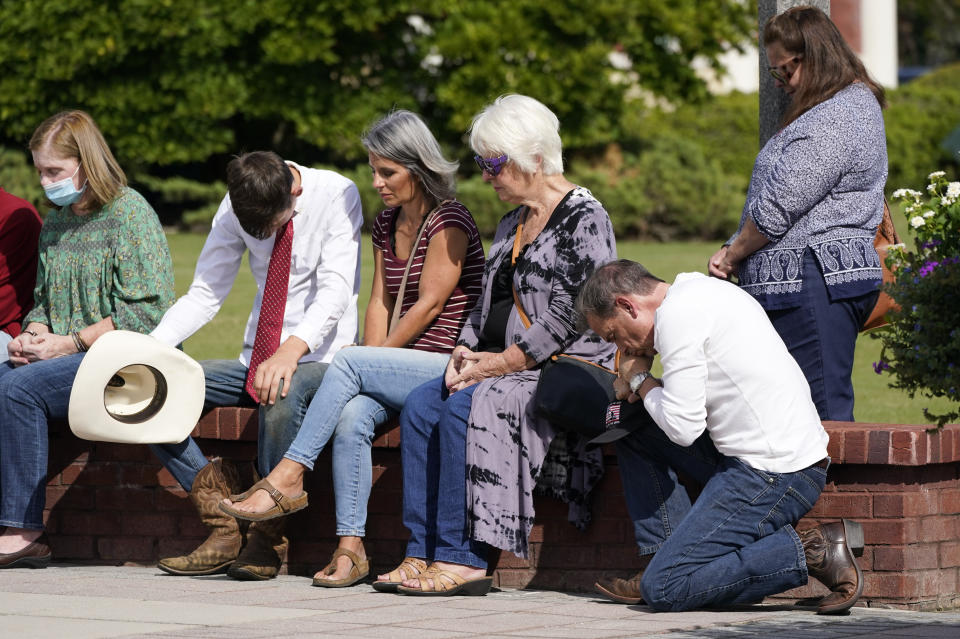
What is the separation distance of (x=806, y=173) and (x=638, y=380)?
946mm

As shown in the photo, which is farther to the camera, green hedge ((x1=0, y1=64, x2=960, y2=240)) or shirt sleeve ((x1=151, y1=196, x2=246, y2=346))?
green hedge ((x1=0, y1=64, x2=960, y2=240))

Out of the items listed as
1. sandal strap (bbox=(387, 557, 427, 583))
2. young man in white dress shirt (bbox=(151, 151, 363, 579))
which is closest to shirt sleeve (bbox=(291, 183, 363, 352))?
young man in white dress shirt (bbox=(151, 151, 363, 579))

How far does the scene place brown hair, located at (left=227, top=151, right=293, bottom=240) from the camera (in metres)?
5.72

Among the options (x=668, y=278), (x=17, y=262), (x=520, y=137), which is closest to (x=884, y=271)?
(x=520, y=137)

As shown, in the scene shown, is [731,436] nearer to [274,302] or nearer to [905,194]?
[905,194]

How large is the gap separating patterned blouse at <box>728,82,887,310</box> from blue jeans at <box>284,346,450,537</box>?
53.5 inches

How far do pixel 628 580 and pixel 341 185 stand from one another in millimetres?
1967

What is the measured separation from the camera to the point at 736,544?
4.95m

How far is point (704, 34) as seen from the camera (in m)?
25.6

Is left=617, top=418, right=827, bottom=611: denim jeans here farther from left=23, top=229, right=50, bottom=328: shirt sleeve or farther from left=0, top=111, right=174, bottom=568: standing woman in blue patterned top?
left=23, top=229, right=50, bottom=328: shirt sleeve

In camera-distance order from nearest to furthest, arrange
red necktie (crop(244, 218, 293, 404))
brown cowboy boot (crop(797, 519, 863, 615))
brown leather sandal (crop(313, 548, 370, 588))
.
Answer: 1. brown cowboy boot (crop(797, 519, 863, 615))
2. brown leather sandal (crop(313, 548, 370, 588))
3. red necktie (crop(244, 218, 293, 404))

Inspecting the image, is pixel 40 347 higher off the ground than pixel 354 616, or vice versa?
pixel 40 347

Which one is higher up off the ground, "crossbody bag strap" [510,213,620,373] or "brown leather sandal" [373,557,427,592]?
"crossbody bag strap" [510,213,620,373]

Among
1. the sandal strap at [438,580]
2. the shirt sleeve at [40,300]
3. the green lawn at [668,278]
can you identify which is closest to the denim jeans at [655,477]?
the sandal strap at [438,580]
